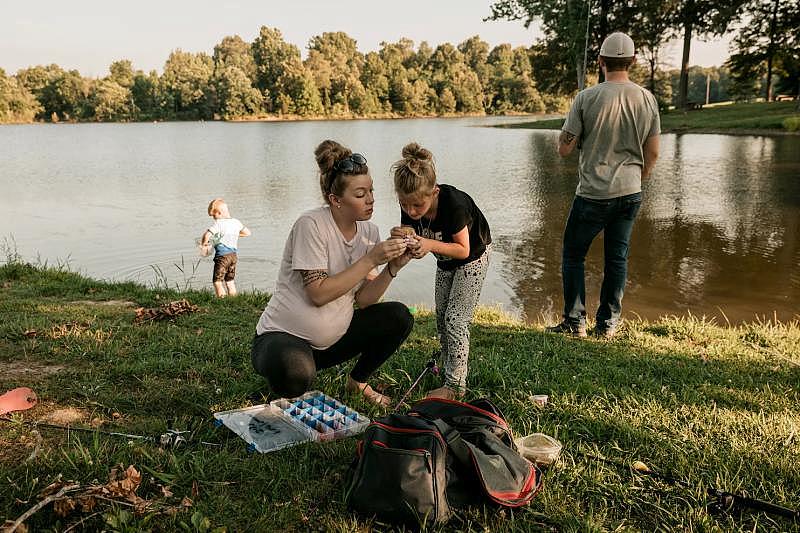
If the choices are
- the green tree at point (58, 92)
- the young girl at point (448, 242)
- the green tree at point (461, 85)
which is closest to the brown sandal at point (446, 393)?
the young girl at point (448, 242)

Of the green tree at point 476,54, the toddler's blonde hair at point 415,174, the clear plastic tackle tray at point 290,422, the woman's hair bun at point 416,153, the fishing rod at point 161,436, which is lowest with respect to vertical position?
the clear plastic tackle tray at point 290,422

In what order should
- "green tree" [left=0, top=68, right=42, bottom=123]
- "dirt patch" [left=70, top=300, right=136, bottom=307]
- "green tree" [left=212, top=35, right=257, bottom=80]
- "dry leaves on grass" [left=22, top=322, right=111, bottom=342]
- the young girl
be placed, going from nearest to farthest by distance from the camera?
the young girl
"dry leaves on grass" [left=22, top=322, right=111, bottom=342]
"dirt patch" [left=70, top=300, right=136, bottom=307]
"green tree" [left=0, top=68, right=42, bottom=123]
"green tree" [left=212, top=35, right=257, bottom=80]

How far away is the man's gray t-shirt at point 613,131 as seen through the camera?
4.71m

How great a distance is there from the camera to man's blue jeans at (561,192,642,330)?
192 inches

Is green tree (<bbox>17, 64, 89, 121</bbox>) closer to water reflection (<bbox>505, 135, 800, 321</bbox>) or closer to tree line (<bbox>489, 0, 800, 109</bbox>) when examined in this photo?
tree line (<bbox>489, 0, 800, 109</bbox>)

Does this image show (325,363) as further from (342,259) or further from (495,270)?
(495,270)

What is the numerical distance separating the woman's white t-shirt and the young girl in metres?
0.33

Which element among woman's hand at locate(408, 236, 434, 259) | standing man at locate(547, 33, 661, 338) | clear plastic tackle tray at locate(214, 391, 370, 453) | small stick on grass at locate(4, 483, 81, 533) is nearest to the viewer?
small stick on grass at locate(4, 483, 81, 533)

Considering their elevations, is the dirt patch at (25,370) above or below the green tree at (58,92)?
below

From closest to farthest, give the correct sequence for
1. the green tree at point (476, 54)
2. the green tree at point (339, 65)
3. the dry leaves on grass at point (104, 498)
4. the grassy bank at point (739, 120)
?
the dry leaves on grass at point (104, 498) < the grassy bank at point (739, 120) < the green tree at point (339, 65) < the green tree at point (476, 54)

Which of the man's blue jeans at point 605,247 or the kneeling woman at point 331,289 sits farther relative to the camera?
the man's blue jeans at point 605,247

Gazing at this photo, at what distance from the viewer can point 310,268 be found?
3.25 m

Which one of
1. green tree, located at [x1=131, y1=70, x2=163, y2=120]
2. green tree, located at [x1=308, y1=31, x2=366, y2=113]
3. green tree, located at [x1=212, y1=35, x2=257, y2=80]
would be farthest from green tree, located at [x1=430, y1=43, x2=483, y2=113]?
green tree, located at [x1=131, y1=70, x2=163, y2=120]

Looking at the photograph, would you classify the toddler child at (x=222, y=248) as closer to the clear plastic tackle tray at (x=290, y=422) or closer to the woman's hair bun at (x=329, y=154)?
the clear plastic tackle tray at (x=290, y=422)
